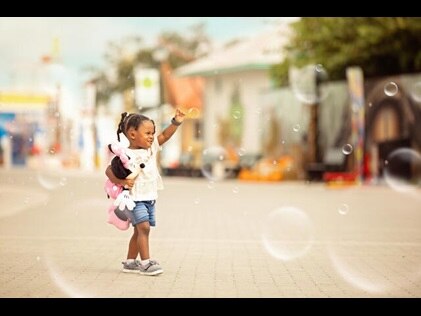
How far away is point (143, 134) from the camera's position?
329 inches

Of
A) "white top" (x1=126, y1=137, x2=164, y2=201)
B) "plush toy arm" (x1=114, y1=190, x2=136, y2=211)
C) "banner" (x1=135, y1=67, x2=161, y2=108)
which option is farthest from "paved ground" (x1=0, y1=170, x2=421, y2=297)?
"banner" (x1=135, y1=67, x2=161, y2=108)

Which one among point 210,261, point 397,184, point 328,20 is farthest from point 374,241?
point 328,20

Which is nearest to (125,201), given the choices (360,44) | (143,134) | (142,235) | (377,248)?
(142,235)

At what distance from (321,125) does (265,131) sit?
438 cm

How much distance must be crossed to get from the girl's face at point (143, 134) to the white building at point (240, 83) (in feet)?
130

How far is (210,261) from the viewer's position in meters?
10.3

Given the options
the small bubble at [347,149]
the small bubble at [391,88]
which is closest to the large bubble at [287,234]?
the small bubble at [391,88]

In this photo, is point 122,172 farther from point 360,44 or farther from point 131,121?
point 360,44

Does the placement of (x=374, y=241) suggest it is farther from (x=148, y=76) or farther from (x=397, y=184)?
(x=148, y=76)

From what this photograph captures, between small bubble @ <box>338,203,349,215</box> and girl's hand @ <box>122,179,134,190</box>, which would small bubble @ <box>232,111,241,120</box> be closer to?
small bubble @ <box>338,203,349,215</box>

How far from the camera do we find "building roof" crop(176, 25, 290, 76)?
4956 cm

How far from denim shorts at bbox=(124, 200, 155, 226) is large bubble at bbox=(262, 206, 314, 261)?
2.41 m

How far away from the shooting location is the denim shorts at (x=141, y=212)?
855 cm
